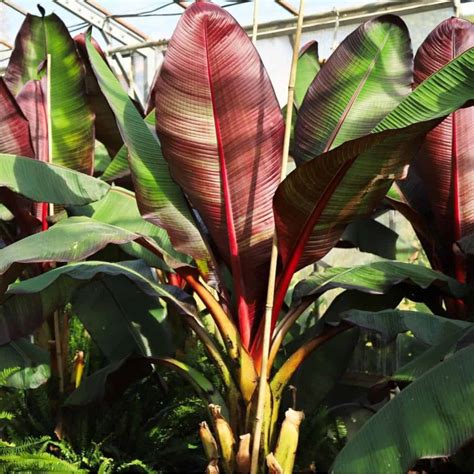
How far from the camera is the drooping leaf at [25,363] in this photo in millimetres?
3369

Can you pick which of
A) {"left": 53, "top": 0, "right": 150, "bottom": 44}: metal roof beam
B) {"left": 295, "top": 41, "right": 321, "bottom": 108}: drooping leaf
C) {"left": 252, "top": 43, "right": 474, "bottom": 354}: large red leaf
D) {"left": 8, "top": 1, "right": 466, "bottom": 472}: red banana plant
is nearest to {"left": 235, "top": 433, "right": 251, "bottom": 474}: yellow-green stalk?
{"left": 8, "top": 1, "right": 466, "bottom": 472}: red banana plant

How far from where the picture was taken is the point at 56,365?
3801mm

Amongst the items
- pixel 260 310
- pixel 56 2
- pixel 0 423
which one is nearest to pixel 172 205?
pixel 260 310

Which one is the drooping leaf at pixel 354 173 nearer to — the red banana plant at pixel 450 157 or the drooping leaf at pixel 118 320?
the red banana plant at pixel 450 157

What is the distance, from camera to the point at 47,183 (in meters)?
3.25

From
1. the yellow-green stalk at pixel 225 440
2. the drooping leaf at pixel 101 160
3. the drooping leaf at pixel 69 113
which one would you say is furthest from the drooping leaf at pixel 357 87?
the drooping leaf at pixel 101 160

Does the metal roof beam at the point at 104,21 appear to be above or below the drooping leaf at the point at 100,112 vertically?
above

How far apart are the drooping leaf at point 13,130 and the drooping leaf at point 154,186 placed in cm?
59

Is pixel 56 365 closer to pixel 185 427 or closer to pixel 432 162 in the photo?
pixel 185 427

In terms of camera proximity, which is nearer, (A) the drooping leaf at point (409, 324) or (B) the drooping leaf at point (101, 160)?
(A) the drooping leaf at point (409, 324)

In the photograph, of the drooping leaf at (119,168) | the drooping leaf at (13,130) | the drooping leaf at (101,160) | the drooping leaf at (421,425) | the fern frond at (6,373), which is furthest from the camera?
the drooping leaf at (101,160)

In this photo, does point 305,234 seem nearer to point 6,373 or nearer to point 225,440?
point 225,440

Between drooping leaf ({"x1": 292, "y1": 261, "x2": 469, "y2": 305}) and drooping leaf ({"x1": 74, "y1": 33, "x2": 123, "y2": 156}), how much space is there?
5.39ft

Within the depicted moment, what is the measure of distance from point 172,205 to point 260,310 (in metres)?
0.52
